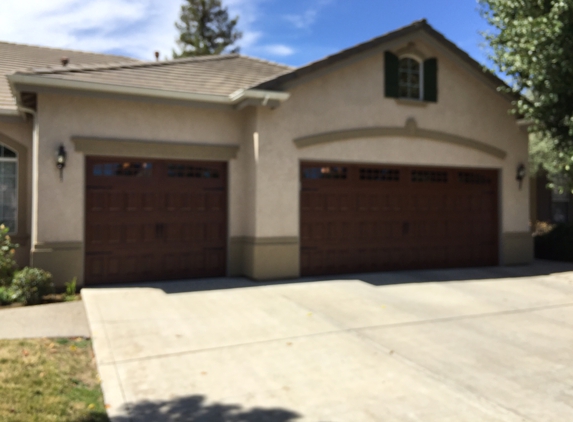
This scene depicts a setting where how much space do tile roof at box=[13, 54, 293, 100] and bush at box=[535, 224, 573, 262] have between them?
29.7 ft

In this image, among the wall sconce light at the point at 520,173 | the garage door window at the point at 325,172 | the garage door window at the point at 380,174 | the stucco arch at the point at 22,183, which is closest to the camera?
the stucco arch at the point at 22,183

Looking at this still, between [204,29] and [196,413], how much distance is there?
117ft

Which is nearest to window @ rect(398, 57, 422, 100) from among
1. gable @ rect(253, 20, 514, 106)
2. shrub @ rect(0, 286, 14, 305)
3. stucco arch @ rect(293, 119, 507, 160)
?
gable @ rect(253, 20, 514, 106)

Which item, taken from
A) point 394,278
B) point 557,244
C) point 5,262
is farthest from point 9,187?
point 557,244

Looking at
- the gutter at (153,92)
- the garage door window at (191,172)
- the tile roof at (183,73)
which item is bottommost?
the garage door window at (191,172)

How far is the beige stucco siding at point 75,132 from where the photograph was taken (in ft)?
30.6

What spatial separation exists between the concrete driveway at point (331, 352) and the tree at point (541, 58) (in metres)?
4.03

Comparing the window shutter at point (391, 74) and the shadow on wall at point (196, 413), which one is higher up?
the window shutter at point (391, 74)

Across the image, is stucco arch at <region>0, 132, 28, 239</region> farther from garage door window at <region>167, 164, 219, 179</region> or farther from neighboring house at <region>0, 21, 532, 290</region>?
garage door window at <region>167, 164, 219, 179</region>

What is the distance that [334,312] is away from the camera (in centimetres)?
788

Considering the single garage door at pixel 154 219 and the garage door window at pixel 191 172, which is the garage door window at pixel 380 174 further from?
the garage door window at pixel 191 172

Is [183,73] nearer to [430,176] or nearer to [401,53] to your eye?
[401,53]

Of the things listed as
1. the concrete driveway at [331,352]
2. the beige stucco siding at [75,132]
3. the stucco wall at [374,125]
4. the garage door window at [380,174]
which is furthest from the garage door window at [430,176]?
the beige stucco siding at [75,132]

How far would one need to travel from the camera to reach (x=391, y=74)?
38.5ft
